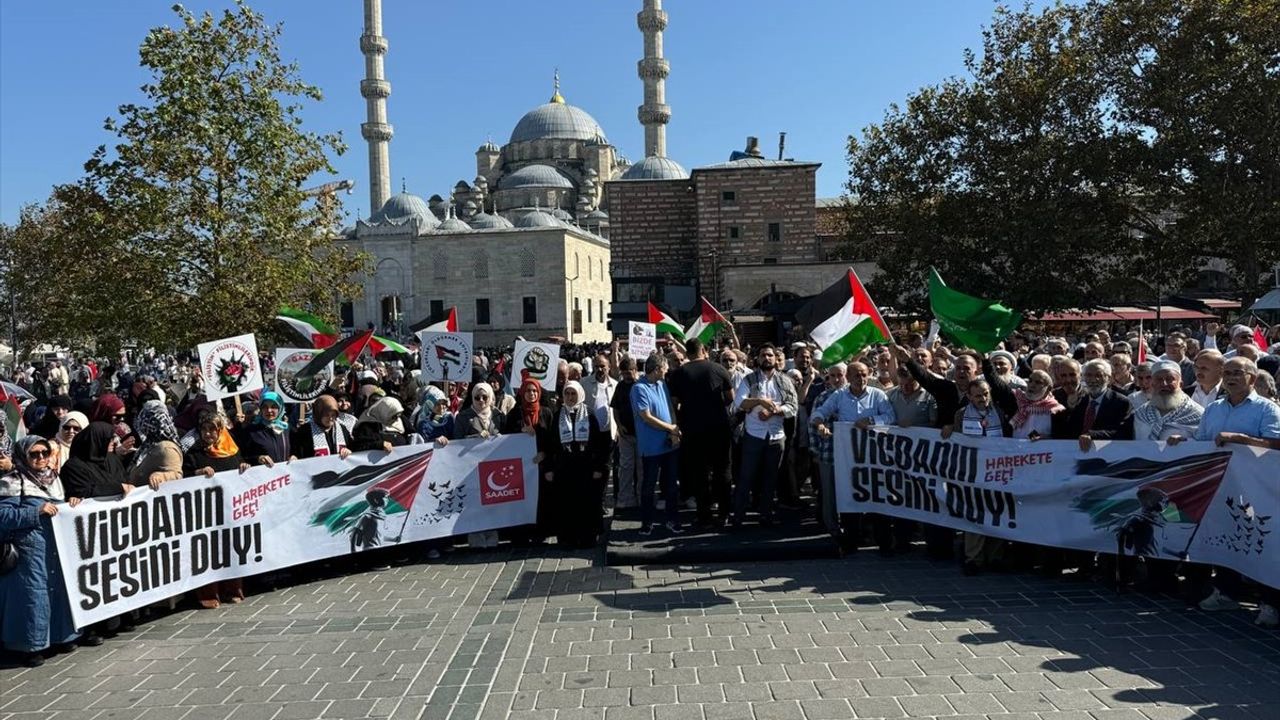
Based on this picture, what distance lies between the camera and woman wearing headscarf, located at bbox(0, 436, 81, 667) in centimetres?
540

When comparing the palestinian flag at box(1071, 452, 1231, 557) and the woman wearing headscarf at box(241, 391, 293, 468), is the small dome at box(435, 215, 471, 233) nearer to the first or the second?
the woman wearing headscarf at box(241, 391, 293, 468)

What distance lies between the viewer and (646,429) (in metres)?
7.97

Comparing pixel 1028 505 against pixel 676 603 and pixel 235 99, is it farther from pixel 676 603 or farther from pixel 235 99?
pixel 235 99

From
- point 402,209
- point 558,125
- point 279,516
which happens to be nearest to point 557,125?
point 558,125

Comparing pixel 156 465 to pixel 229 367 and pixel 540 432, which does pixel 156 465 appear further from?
pixel 540 432

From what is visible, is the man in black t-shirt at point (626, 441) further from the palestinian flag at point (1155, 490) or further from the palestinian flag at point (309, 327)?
the palestinian flag at point (309, 327)

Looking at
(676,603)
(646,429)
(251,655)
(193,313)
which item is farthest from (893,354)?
(193,313)

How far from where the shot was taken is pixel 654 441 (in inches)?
313

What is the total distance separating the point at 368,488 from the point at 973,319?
6132 mm

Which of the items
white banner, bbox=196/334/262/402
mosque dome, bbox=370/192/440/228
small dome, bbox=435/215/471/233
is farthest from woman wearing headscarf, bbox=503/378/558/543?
mosque dome, bbox=370/192/440/228

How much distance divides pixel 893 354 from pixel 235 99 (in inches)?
427

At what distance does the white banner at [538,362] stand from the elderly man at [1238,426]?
237 inches

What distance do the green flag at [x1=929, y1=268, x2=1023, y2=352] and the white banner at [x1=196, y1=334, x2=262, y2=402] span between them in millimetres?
6672

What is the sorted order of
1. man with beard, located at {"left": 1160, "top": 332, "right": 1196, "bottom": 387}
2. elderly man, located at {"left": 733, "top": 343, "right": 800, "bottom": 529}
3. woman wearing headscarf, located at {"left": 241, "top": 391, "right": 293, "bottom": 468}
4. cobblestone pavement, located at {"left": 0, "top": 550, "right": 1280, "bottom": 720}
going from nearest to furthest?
cobblestone pavement, located at {"left": 0, "top": 550, "right": 1280, "bottom": 720} < woman wearing headscarf, located at {"left": 241, "top": 391, "right": 293, "bottom": 468} < elderly man, located at {"left": 733, "top": 343, "right": 800, "bottom": 529} < man with beard, located at {"left": 1160, "top": 332, "right": 1196, "bottom": 387}
